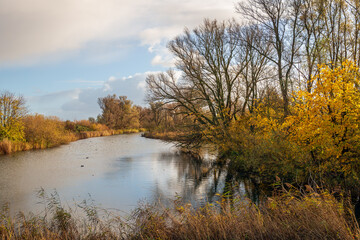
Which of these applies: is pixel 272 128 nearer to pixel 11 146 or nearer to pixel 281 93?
pixel 281 93

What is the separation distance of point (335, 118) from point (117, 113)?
5070 cm

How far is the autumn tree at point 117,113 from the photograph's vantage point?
54469 mm

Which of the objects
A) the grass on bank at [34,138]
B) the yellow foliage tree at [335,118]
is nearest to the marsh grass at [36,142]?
the grass on bank at [34,138]

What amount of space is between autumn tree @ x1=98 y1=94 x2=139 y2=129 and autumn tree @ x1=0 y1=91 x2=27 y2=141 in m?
29.5

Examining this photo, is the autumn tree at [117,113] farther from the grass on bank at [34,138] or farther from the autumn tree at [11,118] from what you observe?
the autumn tree at [11,118]

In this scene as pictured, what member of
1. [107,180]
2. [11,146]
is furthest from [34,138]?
[107,180]

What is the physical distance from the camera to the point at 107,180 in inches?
501

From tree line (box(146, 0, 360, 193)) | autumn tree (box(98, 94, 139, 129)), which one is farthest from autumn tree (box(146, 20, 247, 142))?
autumn tree (box(98, 94, 139, 129))

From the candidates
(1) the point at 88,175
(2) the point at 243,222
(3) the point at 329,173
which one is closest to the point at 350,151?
(3) the point at 329,173

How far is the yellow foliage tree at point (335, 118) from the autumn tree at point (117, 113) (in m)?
48.5

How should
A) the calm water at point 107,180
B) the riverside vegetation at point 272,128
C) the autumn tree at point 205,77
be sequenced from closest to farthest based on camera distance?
the riverside vegetation at point 272,128 < the calm water at point 107,180 < the autumn tree at point 205,77

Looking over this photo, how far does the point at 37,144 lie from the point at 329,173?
23.6m

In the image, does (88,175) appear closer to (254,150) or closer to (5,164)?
(5,164)

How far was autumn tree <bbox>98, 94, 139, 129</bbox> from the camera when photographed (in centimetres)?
5447
